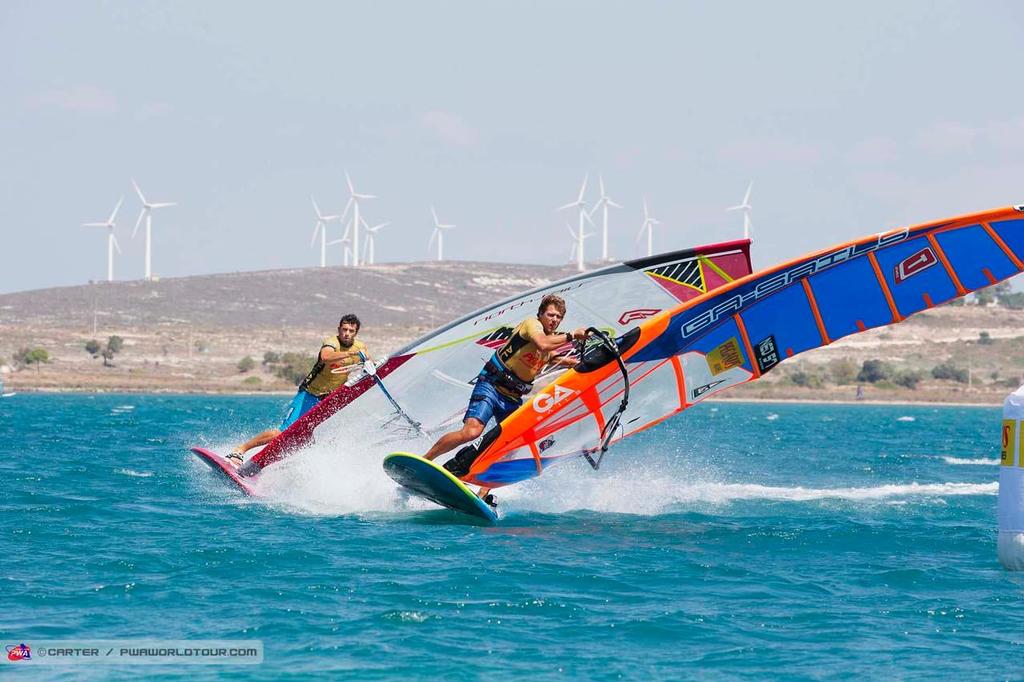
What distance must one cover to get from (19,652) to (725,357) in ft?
29.8

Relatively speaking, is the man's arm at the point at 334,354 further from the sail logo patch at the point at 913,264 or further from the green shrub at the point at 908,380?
the green shrub at the point at 908,380

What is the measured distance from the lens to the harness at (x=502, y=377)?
13891 mm

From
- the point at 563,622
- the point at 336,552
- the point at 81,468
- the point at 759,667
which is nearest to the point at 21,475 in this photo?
the point at 81,468

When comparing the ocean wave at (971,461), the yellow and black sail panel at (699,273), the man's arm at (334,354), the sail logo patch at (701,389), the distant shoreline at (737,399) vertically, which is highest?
the yellow and black sail panel at (699,273)

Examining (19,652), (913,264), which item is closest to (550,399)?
(913,264)

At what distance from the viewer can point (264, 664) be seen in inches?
318

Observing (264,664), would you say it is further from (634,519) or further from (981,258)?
(981,258)

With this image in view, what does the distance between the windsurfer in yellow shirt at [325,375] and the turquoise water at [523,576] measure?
551mm

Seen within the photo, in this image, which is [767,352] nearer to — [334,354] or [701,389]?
[701,389]

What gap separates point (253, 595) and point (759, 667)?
12.1 ft

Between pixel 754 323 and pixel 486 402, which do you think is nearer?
pixel 486 402

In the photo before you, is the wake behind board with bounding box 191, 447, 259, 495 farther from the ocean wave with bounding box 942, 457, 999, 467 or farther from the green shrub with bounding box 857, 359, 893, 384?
the green shrub with bounding box 857, 359, 893, 384

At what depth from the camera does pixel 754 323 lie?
591 inches

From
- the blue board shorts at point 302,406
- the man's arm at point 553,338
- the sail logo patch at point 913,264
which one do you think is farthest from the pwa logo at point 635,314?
the blue board shorts at point 302,406
